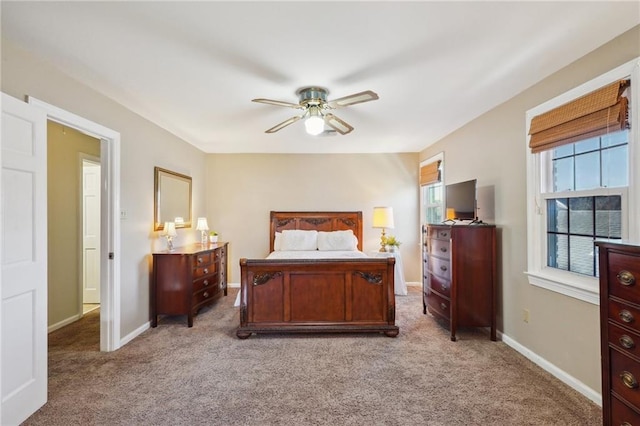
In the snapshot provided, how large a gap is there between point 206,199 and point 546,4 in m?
5.23

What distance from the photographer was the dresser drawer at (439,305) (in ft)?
10.4

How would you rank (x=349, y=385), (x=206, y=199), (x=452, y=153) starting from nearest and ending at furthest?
(x=349, y=385), (x=452, y=153), (x=206, y=199)

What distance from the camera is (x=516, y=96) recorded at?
2.84 m

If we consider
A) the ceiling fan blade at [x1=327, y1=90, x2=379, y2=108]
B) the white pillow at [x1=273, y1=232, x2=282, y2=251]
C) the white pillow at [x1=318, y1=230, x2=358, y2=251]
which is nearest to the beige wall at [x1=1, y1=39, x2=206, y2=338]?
the white pillow at [x1=273, y1=232, x2=282, y2=251]

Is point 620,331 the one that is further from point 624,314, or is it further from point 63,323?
point 63,323

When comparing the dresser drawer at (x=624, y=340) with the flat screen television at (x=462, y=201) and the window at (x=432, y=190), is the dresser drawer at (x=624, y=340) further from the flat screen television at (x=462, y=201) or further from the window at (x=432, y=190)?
the window at (x=432, y=190)

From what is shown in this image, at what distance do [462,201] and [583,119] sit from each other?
145 cm

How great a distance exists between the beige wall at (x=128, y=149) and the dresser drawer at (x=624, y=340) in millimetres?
3738

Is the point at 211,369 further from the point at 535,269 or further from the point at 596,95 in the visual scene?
the point at 596,95

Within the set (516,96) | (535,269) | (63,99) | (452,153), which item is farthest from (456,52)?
(63,99)

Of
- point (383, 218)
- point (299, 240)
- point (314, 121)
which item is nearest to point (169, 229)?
point (299, 240)

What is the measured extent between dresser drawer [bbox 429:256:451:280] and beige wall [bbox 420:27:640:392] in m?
0.54

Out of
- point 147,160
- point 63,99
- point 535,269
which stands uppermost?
point 63,99

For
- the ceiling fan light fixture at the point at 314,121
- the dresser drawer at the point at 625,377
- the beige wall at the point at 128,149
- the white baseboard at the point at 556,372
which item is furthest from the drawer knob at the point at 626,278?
the beige wall at the point at 128,149
